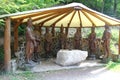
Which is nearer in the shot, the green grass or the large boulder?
the green grass

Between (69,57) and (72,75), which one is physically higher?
(69,57)

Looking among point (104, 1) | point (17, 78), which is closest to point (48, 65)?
point (17, 78)

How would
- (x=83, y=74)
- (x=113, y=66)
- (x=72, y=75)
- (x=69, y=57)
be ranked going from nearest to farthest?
(x=72, y=75)
(x=83, y=74)
(x=69, y=57)
(x=113, y=66)

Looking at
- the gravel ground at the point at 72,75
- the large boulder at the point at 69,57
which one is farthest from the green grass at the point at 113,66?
the large boulder at the point at 69,57

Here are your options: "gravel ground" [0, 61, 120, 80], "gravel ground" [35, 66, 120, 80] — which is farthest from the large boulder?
"gravel ground" [35, 66, 120, 80]

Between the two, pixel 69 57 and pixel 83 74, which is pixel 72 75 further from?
pixel 69 57

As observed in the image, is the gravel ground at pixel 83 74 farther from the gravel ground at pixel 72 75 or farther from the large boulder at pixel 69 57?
the large boulder at pixel 69 57

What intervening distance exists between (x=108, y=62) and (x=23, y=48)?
402 cm

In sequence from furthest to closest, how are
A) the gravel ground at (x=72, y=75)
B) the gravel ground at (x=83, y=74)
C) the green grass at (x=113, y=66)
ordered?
the green grass at (x=113, y=66) < the gravel ground at (x=83, y=74) < the gravel ground at (x=72, y=75)

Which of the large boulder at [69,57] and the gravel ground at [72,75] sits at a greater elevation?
the large boulder at [69,57]

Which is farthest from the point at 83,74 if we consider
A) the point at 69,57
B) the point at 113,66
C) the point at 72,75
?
the point at 113,66

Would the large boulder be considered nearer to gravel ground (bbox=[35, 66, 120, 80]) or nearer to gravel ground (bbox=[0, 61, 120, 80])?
gravel ground (bbox=[0, 61, 120, 80])

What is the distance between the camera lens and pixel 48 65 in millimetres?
11492

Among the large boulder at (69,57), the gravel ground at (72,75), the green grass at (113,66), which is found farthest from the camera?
the large boulder at (69,57)
